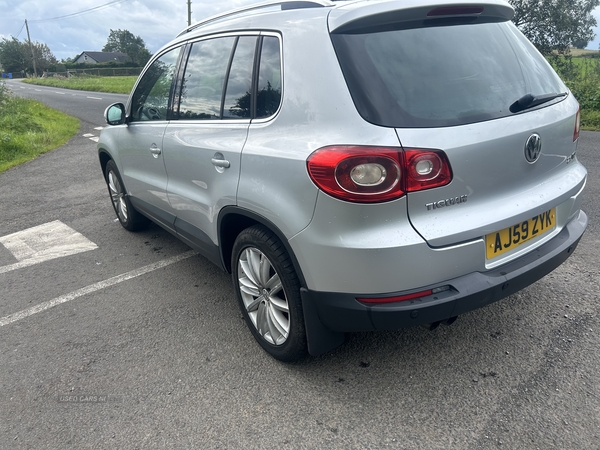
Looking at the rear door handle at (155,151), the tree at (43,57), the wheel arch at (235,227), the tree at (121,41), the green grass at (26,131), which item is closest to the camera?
the wheel arch at (235,227)

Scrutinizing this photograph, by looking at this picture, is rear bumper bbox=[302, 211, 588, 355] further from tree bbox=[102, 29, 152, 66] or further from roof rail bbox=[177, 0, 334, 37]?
tree bbox=[102, 29, 152, 66]

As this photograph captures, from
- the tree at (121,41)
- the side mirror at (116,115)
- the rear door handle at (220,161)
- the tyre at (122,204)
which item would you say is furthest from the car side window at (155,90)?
the tree at (121,41)

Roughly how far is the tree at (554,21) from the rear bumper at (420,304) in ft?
82.4

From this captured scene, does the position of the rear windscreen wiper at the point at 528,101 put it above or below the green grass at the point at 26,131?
above

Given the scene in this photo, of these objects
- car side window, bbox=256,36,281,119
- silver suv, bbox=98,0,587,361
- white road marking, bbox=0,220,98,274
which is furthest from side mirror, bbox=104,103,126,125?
car side window, bbox=256,36,281,119

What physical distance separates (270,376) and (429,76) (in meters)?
1.76

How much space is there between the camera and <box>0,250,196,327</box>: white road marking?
3609mm

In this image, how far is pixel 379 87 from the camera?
2188 mm

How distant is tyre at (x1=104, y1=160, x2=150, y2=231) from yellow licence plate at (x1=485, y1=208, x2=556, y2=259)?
3.65 metres

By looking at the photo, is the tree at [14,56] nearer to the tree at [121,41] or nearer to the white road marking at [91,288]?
the tree at [121,41]

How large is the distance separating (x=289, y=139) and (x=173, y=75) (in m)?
1.75

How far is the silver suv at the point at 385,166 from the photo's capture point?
2.13 m

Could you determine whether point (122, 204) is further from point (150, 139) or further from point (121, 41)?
point (121, 41)

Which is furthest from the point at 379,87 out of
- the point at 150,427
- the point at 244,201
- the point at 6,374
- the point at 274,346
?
the point at 6,374
